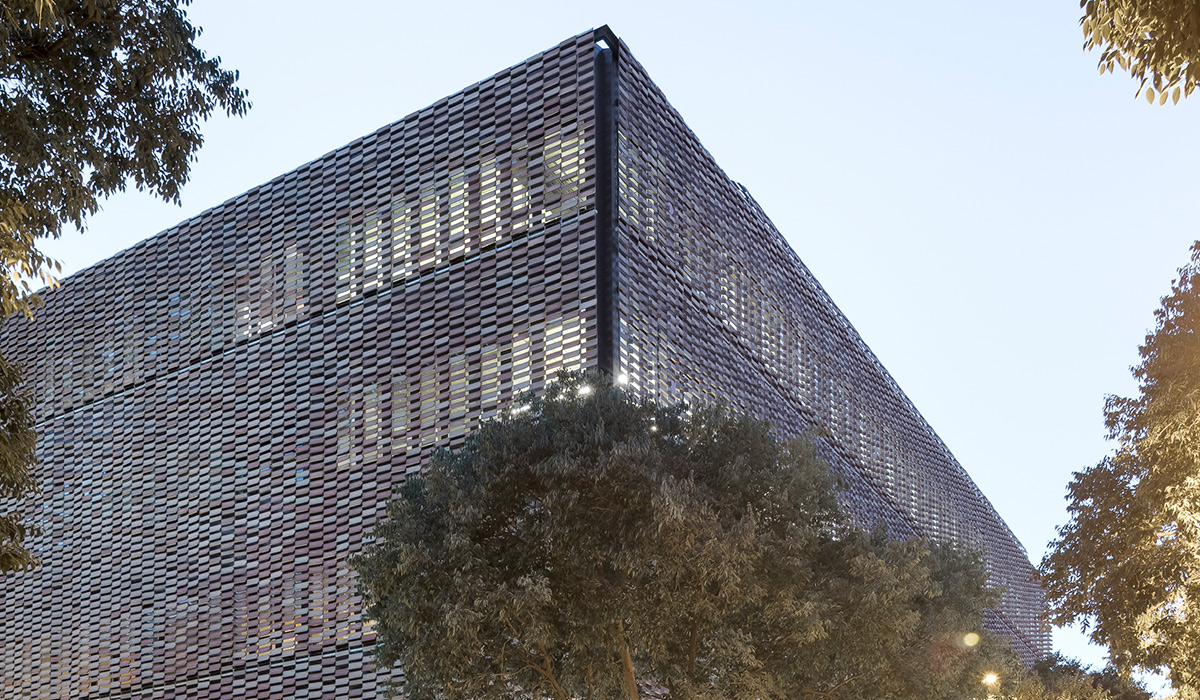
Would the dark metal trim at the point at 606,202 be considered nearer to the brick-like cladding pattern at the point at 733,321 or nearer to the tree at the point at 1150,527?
the brick-like cladding pattern at the point at 733,321

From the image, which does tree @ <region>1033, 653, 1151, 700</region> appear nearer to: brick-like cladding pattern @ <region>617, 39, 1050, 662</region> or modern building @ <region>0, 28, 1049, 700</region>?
brick-like cladding pattern @ <region>617, 39, 1050, 662</region>

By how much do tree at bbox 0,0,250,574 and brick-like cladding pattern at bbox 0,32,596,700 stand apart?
463 inches

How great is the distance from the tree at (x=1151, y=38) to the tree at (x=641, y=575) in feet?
29.5

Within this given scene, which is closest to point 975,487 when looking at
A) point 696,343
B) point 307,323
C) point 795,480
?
point 696,343

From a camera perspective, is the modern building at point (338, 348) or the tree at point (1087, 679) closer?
the modern building at point (338, 348)

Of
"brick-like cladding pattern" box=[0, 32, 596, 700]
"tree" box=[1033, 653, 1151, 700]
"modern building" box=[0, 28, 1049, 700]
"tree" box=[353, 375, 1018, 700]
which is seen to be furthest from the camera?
"tree" box=[1033, 653, 1151, 700]

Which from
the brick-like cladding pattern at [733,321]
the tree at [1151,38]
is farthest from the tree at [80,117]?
the brick-like cladding pattern at [733,321]

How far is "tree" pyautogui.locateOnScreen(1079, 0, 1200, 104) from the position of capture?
25.1 ft

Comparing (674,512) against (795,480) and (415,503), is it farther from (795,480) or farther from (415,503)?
(415,503)

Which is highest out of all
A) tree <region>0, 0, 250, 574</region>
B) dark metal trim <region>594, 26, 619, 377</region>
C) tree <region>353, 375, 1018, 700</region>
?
dark metal trim <region>594, 26, 619, 377</region>

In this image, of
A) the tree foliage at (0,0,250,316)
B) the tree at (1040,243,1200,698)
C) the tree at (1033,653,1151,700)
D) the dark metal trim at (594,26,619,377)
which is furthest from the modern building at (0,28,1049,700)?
the tree at (1033,653,1151,700)

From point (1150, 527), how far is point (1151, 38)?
15036 millimetres

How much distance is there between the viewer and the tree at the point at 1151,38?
7.64m

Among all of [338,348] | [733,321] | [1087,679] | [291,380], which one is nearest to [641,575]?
[338,348]
